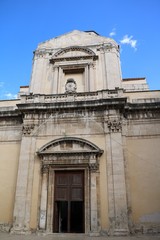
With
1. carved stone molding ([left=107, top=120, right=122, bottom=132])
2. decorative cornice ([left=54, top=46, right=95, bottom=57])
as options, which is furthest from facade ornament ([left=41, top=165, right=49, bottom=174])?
decorative cornice ([left=54, top=46, right=95, bottom=57])

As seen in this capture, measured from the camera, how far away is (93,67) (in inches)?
623

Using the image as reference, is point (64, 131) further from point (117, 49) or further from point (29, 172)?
point (117, 49)

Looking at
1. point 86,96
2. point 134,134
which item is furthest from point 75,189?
point 86,96

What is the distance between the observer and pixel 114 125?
12367 mm

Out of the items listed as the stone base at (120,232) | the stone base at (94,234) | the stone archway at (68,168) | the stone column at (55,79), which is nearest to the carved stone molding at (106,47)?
the stone column at (55,79)

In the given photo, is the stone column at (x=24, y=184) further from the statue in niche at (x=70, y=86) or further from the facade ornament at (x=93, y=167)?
the statue in niche at (x=70, y=86)

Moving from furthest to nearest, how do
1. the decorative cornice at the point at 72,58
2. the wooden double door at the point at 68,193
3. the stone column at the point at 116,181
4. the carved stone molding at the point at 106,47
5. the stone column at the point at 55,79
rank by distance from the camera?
the carved stone molding at the point at 106,47, the decorative cornice at the point at 72,58, the stone column at the point at 55,79, the wooden double door at the point at 68,193, the stone column at the point at 116,181

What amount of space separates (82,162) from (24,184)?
3211mm

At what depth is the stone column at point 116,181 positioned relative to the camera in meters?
10.3

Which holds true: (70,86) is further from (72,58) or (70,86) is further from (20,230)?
(20,230)

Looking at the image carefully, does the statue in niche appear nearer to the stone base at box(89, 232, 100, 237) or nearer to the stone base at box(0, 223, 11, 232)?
the stone base at box(89, 232, 100, 237)

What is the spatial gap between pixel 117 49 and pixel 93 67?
8.53 feet

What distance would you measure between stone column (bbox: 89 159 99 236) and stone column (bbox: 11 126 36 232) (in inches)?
122

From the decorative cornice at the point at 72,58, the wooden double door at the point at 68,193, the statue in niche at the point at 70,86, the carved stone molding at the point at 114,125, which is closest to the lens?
the wooden double door at the point at 68,193
